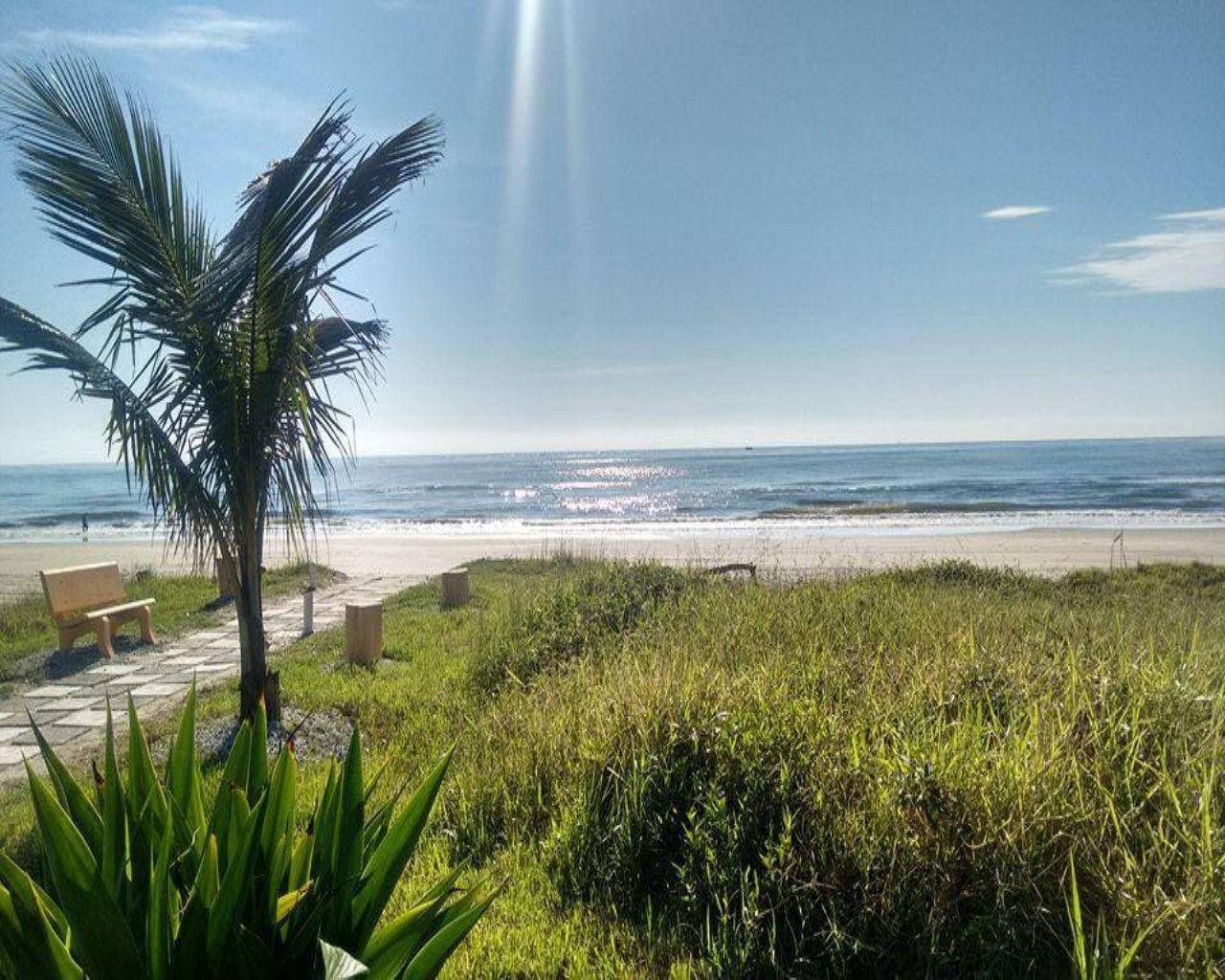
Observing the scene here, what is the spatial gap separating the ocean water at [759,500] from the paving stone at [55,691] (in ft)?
25.9

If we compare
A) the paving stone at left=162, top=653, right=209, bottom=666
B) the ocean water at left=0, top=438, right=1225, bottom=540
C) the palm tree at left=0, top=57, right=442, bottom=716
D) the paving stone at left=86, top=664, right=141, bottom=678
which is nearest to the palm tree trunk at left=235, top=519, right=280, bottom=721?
the palm tree at left=0, top=57, right=442, bottom=716

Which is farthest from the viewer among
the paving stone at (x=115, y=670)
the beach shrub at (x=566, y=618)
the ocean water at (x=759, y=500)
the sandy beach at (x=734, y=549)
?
the ocean water at (x=759, y=500)

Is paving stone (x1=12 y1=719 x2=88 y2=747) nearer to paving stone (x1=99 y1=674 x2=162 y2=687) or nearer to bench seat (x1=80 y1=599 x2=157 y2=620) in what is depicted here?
paving stone (x1=99 y1=674 x2=162 y2=687)

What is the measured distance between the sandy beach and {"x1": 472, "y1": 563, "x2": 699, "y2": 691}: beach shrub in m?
5.87

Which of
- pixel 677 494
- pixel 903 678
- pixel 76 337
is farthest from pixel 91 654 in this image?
pixel 677 494

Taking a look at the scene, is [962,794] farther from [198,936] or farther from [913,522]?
[913,522]

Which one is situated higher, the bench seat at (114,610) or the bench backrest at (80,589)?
the bench backrest at (80,589)

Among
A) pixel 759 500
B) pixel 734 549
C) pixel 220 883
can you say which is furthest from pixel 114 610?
pixel 759 500

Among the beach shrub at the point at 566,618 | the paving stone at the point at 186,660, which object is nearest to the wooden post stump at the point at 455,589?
the beach shrub at the point at 566,618

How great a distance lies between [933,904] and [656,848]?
1058 millimetres

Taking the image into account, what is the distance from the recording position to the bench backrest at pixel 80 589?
823 cm

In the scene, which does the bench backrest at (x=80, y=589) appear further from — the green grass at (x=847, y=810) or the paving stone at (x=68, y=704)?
the green grass at (x=847, y=810)

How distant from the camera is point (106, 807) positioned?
67.1 inches

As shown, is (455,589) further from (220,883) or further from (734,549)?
(734,549)
